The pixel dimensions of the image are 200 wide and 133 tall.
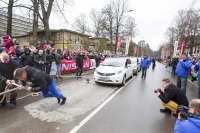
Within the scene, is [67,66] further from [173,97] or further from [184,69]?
[173,97]

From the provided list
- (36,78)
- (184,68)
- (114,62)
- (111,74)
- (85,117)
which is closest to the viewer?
(36,78)

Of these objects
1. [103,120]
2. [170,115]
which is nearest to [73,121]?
[103,120]

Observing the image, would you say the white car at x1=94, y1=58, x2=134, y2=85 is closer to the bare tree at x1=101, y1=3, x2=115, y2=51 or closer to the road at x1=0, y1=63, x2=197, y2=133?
the road at x1=0, y1=63, x2=197, y2=133

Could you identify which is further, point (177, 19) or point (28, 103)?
point (177, 19)

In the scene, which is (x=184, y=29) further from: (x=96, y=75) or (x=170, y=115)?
(x=170, y=115)

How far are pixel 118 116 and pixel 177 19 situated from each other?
38.2 m

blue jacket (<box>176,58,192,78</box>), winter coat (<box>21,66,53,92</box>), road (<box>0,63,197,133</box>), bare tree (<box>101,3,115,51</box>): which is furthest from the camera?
bare tree (<box>101,3,115,51</box>)

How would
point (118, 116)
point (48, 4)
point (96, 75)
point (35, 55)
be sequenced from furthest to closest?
point (48, 4), point (96, 75), point (35, 55), point (118, 116)

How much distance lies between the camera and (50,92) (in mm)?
5309

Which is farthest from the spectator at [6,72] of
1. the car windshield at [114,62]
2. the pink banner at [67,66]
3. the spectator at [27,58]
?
the pink banner at [67,66]

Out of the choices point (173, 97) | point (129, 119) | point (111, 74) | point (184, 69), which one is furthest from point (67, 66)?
point (173, 97)

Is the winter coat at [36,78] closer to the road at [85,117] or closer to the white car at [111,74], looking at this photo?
the road at [85,117]

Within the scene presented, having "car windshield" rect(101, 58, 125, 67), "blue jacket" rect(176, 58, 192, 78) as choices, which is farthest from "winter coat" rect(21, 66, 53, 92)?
"car windshield" rect(101, 58, 125, 67)

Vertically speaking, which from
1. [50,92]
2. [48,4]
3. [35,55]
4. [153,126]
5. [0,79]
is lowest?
[153,126]
